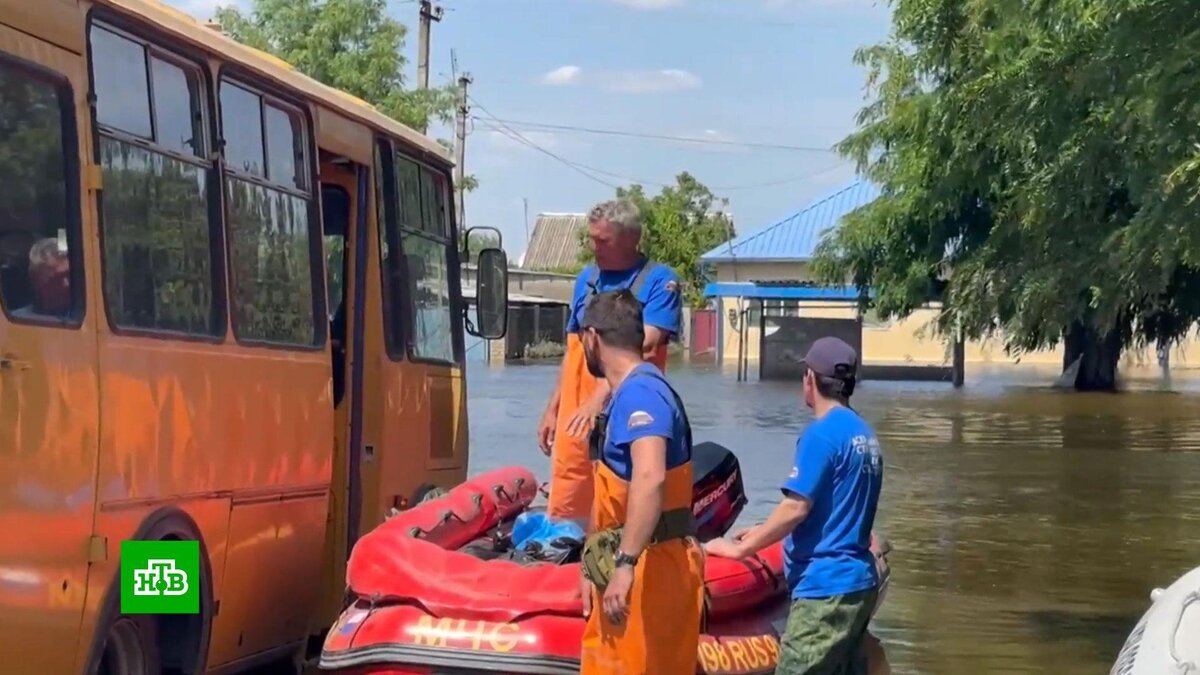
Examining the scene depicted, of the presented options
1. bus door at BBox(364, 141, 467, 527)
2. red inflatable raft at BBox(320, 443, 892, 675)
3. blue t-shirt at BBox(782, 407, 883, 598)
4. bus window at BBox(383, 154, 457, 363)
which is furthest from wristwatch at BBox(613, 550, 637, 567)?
bus window at BBox(383, 154, 457, 363)

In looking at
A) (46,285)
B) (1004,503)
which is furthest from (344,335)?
(1004,503)

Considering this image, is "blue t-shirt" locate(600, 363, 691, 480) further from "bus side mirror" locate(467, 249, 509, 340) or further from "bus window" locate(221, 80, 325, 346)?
"bus side mirror" locate(467, 249, 509, 340)

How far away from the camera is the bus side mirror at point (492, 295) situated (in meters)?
10.8

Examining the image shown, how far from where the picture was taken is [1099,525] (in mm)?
16297

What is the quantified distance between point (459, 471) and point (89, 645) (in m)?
4.76

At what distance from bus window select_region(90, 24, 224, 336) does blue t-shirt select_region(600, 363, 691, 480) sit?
168 cm

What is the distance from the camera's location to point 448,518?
770 centimetres

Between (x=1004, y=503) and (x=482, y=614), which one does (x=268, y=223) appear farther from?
(x=1004, y=503)

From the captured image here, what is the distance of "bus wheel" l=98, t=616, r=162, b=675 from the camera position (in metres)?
6.03

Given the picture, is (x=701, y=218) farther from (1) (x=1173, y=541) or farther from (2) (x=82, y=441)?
(2) (x=82, y=441)

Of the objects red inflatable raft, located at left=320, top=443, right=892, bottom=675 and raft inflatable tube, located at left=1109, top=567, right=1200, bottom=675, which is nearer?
raft inflatable tube, located at left=1109, top=567, right=1200, bottom=675

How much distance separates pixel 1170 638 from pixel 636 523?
1.61m

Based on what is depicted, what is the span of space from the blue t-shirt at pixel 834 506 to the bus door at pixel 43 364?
2348 mm

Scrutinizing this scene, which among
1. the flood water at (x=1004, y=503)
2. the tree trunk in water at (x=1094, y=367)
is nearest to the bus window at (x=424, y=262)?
the flood water at (x=1004, y=503)
